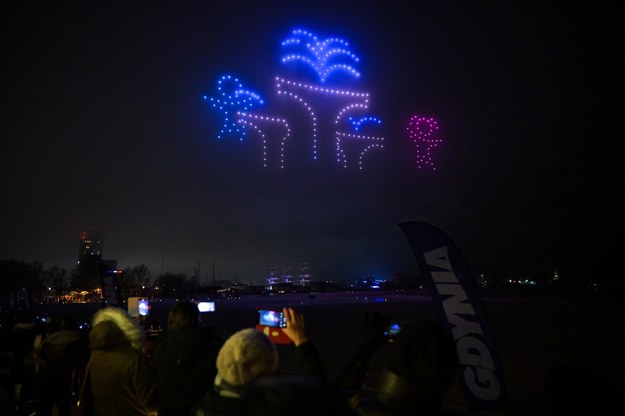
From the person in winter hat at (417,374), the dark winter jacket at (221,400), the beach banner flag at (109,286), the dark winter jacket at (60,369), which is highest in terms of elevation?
the beach banner flag at (109,286)

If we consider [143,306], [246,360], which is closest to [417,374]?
[246,360]

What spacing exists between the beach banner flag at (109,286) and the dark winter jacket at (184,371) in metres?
11.5

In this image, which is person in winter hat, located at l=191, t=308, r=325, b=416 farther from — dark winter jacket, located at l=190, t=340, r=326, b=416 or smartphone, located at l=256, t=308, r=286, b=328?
smartphone, located at l=256, t=308, r=286, b=328

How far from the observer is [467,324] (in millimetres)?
5047

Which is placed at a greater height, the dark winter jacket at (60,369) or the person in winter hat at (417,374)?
the person in winter hat at (417,374)

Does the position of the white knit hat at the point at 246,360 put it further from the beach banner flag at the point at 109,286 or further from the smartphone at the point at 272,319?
the beach banner flag at the point at 109,286

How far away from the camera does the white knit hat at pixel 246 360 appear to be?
6.84ft

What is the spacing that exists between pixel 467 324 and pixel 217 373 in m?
3.27

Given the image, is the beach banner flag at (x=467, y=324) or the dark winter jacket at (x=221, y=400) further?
the beach banner flag at (x=467, y=324)

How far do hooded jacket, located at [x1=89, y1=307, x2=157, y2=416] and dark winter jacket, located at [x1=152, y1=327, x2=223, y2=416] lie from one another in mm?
173

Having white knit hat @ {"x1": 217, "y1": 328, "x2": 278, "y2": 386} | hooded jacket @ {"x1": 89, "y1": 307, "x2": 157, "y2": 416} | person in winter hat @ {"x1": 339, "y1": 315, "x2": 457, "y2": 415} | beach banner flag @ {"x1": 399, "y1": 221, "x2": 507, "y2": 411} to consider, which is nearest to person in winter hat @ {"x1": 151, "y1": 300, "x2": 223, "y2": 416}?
hooded jacket @ {"x1": 89, "y1": 307, "x2": 157, "y2": 416}

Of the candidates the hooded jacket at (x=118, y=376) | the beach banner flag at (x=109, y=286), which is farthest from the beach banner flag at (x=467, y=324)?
the beach banner flag at (x=109, y=286)

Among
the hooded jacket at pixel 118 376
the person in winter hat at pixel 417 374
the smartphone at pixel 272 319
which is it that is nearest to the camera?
the person in winter hat at pixel 417 374

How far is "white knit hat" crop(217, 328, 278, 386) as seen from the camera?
2.09 meters
